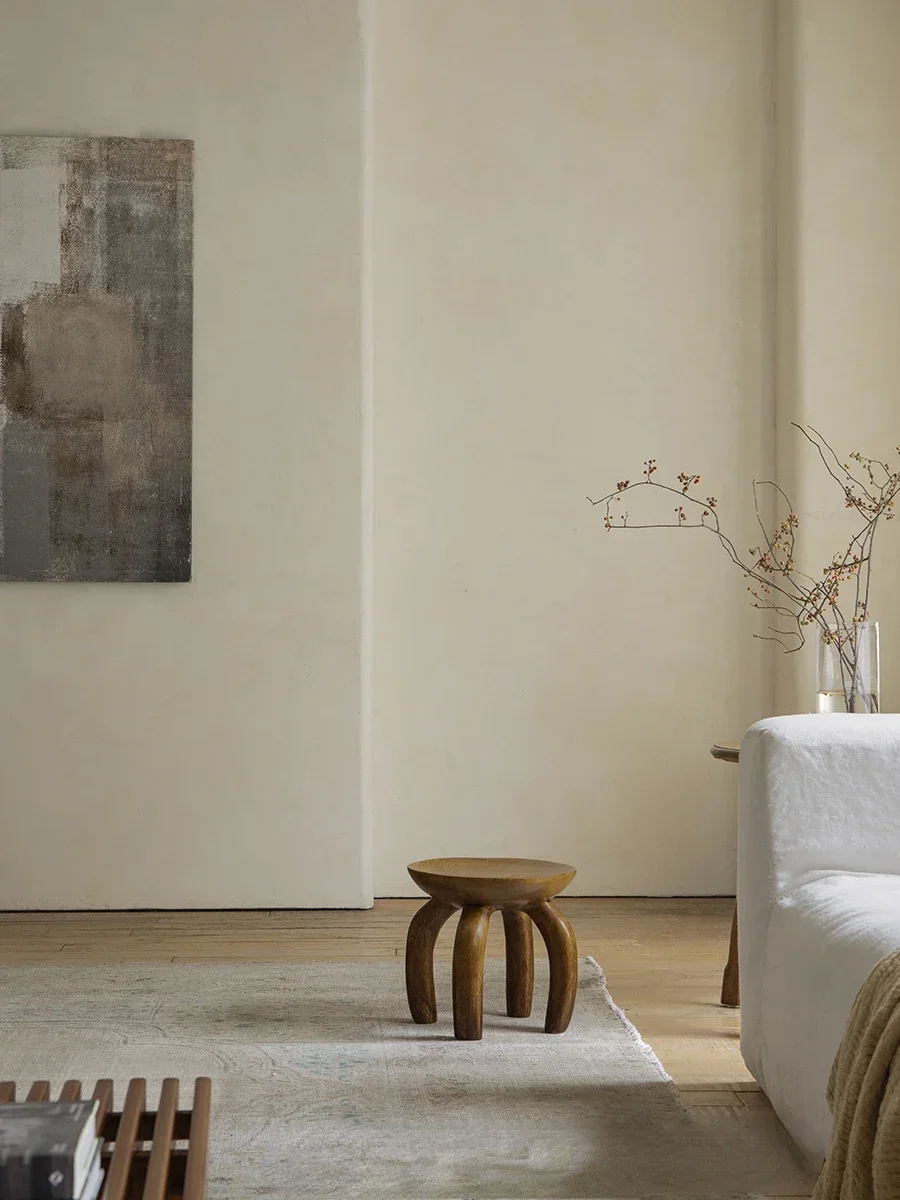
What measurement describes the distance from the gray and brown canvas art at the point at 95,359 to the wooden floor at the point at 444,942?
1.10m

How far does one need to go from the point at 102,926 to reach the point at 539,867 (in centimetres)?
166

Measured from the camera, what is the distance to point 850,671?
9.05 ft

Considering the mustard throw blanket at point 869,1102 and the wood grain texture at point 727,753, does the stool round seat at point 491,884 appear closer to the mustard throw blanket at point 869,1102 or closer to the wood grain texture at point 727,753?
the wood grain texture at point 727,753

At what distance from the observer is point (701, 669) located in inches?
164

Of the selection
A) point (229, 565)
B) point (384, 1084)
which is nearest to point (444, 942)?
point (384, 1084)

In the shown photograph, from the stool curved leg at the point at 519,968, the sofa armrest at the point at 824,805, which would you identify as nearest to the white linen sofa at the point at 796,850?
the sofa armrest at the point at 824,805

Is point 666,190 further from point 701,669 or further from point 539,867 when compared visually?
point 539,867

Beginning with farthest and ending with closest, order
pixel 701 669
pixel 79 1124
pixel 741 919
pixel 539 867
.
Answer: pixel 701 669 < pixel 539 867 < pixel 741 919 < pixel 79 1124

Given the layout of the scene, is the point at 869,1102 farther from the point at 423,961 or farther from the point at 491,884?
the point at 423,961

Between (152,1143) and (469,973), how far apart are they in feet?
4.31

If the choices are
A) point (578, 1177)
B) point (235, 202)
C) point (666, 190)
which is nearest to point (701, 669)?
point (666, 190)

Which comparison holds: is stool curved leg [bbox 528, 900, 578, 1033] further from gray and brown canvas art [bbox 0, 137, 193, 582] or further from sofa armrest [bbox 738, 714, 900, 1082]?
gray and brown canvas art [bbox 0, 137, 193, 582]

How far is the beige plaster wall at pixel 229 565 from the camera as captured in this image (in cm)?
386

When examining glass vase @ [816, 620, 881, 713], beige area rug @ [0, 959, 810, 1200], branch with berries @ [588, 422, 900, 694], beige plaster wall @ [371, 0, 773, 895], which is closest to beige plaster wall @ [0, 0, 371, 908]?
beige plaster wall @ [371, 0, 773, 895]
